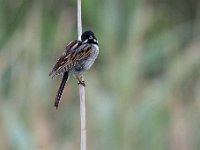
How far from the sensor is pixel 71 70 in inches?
134

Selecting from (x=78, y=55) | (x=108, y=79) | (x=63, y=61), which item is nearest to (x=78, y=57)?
(x=78, y=55)

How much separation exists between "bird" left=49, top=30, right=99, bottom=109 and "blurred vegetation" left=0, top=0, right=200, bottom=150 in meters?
0.56

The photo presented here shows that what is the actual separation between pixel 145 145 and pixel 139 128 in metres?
A: 0.09

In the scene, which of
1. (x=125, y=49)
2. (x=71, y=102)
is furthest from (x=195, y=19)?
(x=71, y=102)

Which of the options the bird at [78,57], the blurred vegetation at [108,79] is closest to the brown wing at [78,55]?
the bird at [78,57]

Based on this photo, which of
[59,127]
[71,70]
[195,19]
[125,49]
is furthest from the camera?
[195,19]

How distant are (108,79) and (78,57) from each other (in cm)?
102

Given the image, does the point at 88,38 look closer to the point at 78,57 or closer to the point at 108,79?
the point at 78,57

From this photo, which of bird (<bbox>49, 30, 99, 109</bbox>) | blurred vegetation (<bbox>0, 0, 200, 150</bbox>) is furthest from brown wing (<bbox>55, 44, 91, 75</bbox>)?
blurred vegetation (<bbox>0, 0, 200, 150</bbox>)

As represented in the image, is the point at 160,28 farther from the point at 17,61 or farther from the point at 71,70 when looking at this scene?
the point at 71,70

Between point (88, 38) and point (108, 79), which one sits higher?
point (108, 79)

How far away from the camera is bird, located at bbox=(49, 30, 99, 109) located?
3.32 metres

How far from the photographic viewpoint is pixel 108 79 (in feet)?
14.6

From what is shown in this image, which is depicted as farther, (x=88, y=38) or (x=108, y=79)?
(x=108, y=79)
